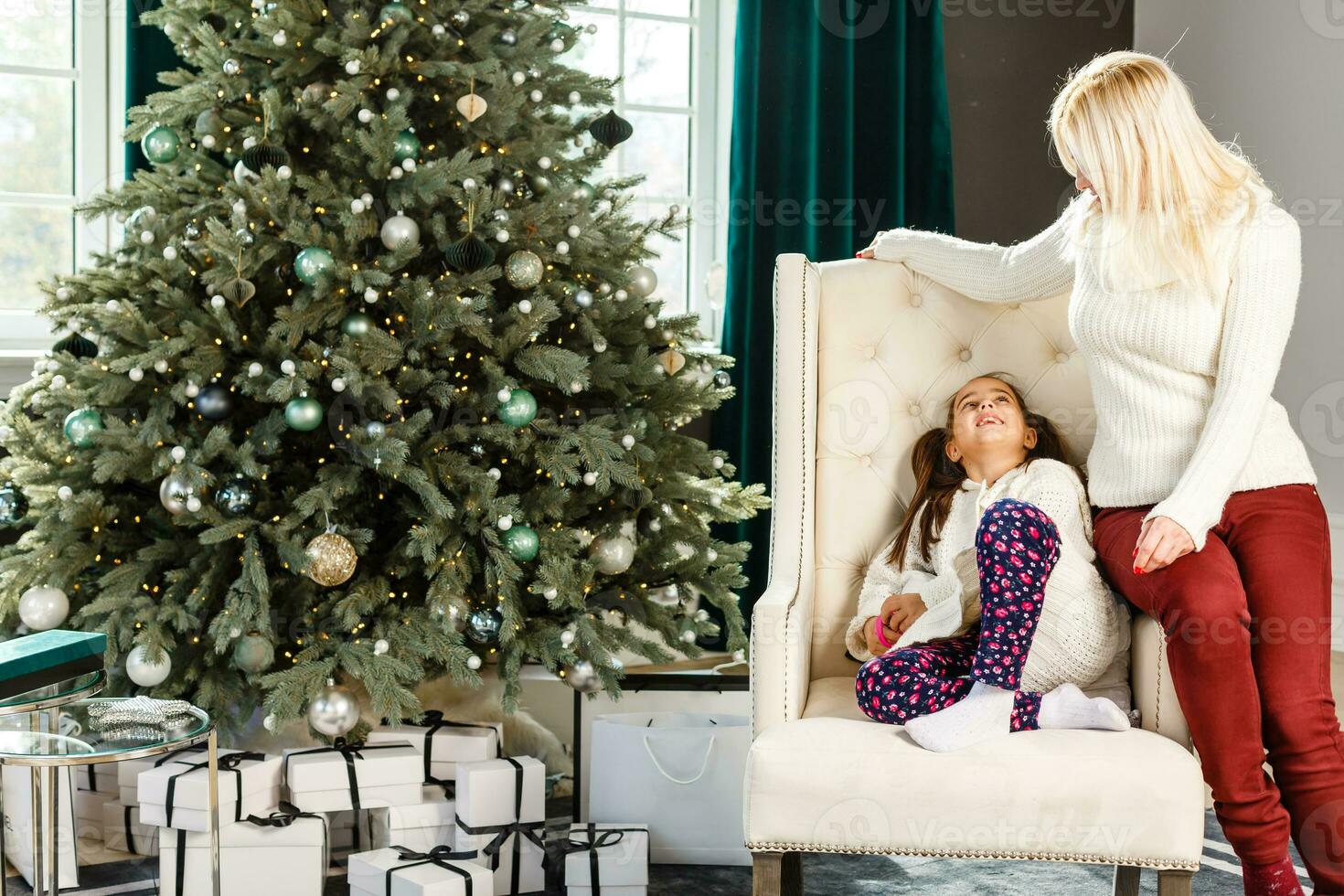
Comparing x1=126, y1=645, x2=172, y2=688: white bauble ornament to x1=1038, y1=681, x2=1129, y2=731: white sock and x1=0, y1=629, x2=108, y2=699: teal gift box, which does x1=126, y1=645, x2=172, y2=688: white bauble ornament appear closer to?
x1=0, y1=629, x2=108, y2=699: teal gift box

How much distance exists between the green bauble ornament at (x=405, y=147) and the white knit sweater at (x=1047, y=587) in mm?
1057

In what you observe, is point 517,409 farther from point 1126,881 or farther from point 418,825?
point 1126,881

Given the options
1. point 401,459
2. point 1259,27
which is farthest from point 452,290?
point 1259,27

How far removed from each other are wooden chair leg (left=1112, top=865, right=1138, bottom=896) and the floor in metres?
Result: 0.23

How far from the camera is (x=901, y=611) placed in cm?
177

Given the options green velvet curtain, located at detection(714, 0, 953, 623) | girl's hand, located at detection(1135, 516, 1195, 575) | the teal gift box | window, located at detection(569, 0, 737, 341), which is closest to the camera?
the teal gift box

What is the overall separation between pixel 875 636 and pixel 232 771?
3.30 ft

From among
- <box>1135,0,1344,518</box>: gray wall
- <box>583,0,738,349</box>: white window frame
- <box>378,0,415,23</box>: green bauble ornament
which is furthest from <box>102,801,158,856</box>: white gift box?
<box>1135,0,1344,518</box>: gray wall

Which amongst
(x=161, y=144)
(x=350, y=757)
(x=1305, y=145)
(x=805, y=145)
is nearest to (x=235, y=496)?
(x=350, y=757)

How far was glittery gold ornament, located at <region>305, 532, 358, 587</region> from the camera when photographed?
1.98 metres

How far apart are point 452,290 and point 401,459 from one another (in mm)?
307

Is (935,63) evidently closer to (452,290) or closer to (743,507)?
(743,507)

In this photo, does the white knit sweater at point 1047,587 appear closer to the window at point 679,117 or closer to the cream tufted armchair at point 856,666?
the cream tufted armchair at point 856,666

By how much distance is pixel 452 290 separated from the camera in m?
2.08
